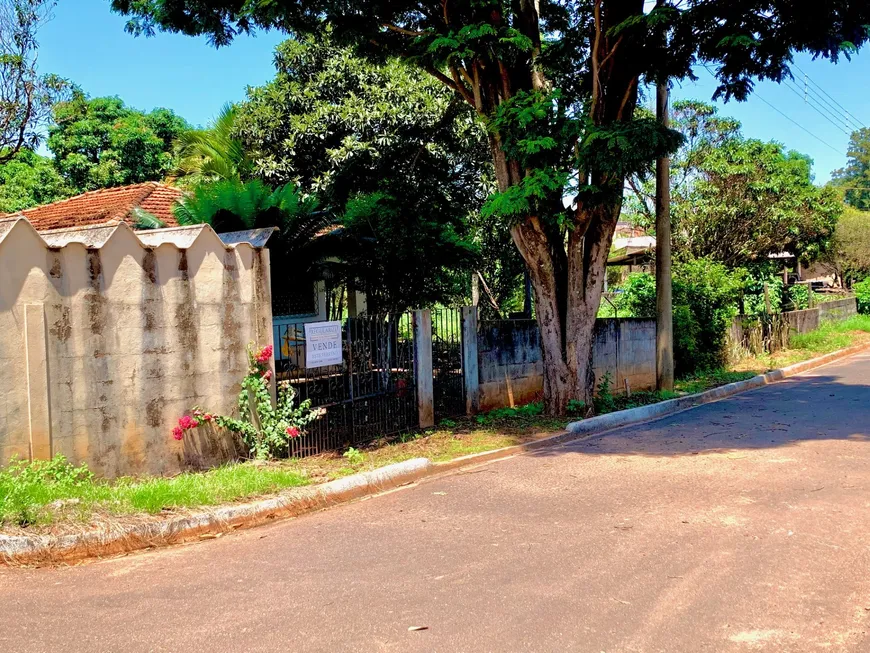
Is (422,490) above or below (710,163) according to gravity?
below

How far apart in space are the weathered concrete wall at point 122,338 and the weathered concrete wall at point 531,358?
175 inches

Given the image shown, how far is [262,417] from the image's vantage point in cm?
822

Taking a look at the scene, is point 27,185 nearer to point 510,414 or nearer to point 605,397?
point 510,414

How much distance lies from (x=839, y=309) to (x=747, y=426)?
2070 centimetres

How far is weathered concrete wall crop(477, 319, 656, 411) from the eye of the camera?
11789 mm

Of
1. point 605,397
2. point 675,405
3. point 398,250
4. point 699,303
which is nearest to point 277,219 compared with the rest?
point 398,250

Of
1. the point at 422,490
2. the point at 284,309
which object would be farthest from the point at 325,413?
the point at 284,309

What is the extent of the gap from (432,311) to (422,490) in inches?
152

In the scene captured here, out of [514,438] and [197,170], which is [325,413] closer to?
[514,438]

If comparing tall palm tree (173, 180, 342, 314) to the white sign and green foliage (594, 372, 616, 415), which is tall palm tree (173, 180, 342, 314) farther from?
green foliage (594, 372, 616, 415)

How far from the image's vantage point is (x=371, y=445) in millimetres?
9500

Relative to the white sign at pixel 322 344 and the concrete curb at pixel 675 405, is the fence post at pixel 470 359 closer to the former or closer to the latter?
the concrete curb at pixel 675 405

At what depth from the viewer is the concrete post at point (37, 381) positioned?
633cm

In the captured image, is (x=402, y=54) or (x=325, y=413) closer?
(x=325, y=413)
